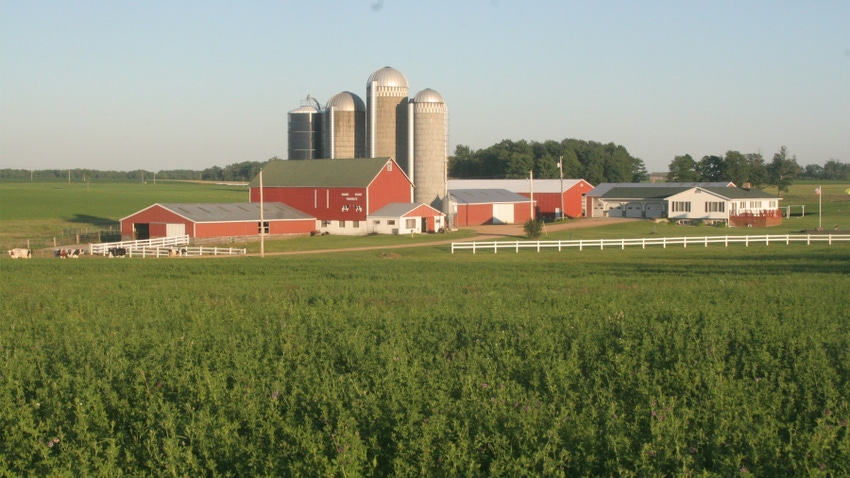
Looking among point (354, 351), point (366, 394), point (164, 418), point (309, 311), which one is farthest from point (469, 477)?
point (309, 311)

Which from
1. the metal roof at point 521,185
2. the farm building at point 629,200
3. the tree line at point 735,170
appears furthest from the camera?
the tree line at point 735,170

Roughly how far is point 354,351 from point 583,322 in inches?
187

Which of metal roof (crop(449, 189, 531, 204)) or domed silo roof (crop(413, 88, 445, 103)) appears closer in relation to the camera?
domed silo roof (crop(413, 88, 445, 103))

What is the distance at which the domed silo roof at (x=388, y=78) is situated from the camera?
225 feet

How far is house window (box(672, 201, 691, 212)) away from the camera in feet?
252

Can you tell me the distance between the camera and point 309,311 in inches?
655

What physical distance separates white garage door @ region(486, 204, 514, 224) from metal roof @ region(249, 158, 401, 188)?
47.2 feet

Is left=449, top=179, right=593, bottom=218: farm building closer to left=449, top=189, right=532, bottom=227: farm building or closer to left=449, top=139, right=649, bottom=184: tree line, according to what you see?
left=449, top=189, right=532, bottom=227: farm building

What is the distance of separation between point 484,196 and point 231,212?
87.3ft

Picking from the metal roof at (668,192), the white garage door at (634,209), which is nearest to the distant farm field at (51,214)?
the white garage door at (634,209)

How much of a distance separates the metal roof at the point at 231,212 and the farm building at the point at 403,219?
523cm

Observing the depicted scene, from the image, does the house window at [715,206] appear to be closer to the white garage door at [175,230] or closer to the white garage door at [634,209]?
the white garage door at [634,209]

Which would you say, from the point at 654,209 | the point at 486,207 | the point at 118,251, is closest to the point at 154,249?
the point at 118,251

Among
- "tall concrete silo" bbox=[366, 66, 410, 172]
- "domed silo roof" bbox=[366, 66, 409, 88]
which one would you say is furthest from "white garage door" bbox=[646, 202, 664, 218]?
"domed silo roof" bbox=[366, 66, 409, 88]
